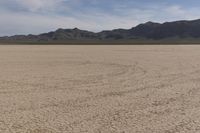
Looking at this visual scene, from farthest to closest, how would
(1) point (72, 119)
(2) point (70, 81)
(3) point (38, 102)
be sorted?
(2) point (70, 81) → (3) point (38, 102) → (1) point (72, 119)

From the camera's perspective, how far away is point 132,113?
8586 millimetres

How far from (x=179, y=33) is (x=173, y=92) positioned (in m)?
160

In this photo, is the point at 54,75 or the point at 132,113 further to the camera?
the point at 54,75

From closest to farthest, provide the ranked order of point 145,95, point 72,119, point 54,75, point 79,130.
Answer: point 79,130, point 72,119, point 145,95, point 54,75

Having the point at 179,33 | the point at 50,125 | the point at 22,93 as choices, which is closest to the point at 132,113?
the point at 50,125

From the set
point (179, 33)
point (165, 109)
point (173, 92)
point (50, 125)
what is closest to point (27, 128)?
point (50, 125)

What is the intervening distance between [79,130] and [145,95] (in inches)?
163

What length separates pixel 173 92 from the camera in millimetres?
11539

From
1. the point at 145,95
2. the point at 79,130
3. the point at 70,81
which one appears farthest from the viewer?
the point at 70,81

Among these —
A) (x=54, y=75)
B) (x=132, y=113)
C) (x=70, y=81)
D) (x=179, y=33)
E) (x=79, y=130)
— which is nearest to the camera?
(x=79, y=130)

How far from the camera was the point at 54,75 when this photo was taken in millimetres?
15711

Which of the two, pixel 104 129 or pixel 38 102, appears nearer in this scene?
pixel 104 129

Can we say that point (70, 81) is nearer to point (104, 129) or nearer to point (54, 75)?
point (54, 75)

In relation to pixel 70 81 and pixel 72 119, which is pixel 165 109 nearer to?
pixel 72 119
